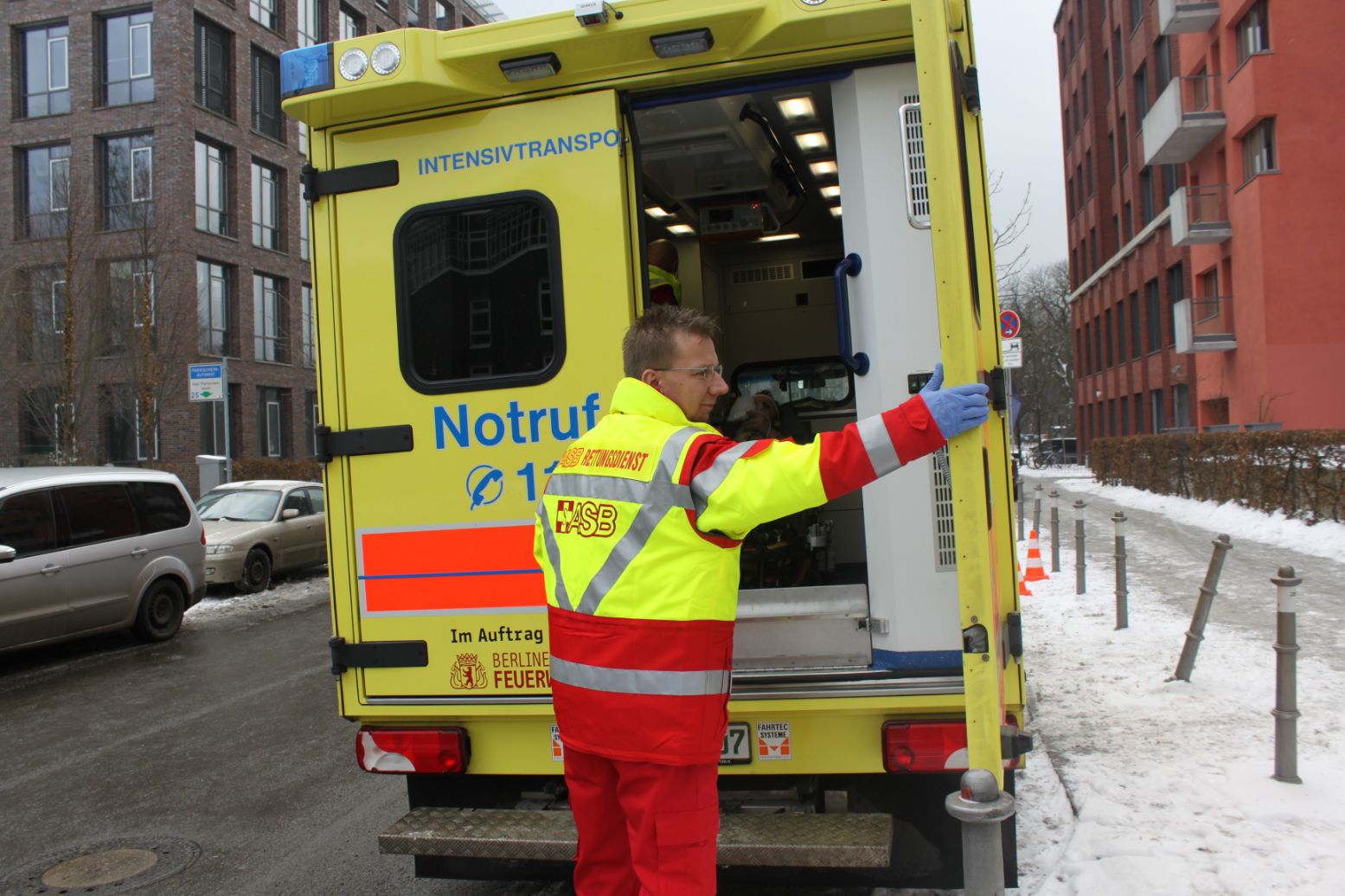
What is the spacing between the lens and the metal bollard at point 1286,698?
4969 millimetres

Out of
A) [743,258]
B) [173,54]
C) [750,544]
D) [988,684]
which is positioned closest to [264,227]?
[173,54]

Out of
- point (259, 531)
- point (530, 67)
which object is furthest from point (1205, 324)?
point (530, 67)

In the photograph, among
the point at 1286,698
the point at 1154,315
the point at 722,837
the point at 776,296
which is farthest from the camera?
the point at 1154,315

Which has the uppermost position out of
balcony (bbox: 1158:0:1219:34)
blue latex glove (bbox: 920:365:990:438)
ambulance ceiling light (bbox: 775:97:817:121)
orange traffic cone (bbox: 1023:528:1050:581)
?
balcony (bbox: 1158:0:1219:34)

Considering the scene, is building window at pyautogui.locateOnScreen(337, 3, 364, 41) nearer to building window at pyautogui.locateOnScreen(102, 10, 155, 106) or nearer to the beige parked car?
building window at pyautogui.locateOnScreen(102, 10, 155, 106)

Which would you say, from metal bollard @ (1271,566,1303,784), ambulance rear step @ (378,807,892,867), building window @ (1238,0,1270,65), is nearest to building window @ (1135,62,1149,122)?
building window @ (1238,0,1270,65)

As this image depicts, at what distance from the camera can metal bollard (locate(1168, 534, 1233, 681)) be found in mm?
6730

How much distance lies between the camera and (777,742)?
11.1 feet

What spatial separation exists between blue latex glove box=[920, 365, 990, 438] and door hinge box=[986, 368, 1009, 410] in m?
0.73

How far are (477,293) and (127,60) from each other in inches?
1279

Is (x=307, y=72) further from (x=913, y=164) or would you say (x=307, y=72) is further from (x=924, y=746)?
(x=924, y=746)

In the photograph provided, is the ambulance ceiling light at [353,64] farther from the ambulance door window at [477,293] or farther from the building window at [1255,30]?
the building window at [1255,30]

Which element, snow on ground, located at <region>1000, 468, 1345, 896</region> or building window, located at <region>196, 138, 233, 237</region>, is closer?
snow on ground, located at <region>1000, 468, 1345, 896</region>

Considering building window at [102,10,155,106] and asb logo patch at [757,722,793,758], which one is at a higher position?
building window at [102,10,155,106]
